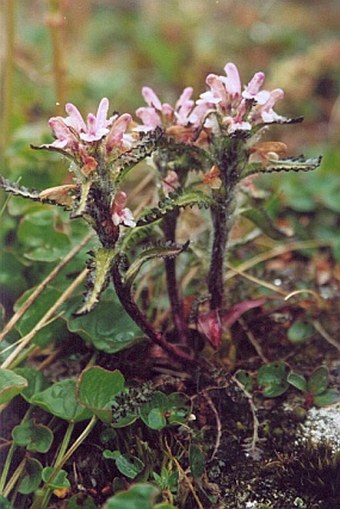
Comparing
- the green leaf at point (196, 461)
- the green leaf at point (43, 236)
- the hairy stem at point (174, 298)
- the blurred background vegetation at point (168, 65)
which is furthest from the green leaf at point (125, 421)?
the blurred background vegetation at point (168, 65)

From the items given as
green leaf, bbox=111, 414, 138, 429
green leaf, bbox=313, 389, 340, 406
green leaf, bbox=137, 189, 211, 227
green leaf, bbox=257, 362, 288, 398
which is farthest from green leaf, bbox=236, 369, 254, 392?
green leaf, bbox=137, 189, 211, 227

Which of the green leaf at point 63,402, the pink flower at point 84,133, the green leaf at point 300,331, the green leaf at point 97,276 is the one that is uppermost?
the pink flower at point 84,133

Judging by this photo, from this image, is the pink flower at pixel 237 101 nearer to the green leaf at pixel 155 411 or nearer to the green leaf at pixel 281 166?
the green leaf at pixel 281 166

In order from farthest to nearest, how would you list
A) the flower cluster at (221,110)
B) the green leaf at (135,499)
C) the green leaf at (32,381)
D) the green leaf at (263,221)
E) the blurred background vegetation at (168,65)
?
the blurred background vegetation at (168,65) < the green leaf at (263,221) < the green leaf at (32,381) < the flower cluster at (221,110) < the green leaf at (135,499)

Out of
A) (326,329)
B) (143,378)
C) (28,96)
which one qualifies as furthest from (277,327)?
(28,96)

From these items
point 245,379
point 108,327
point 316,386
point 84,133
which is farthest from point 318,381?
point 84,133
